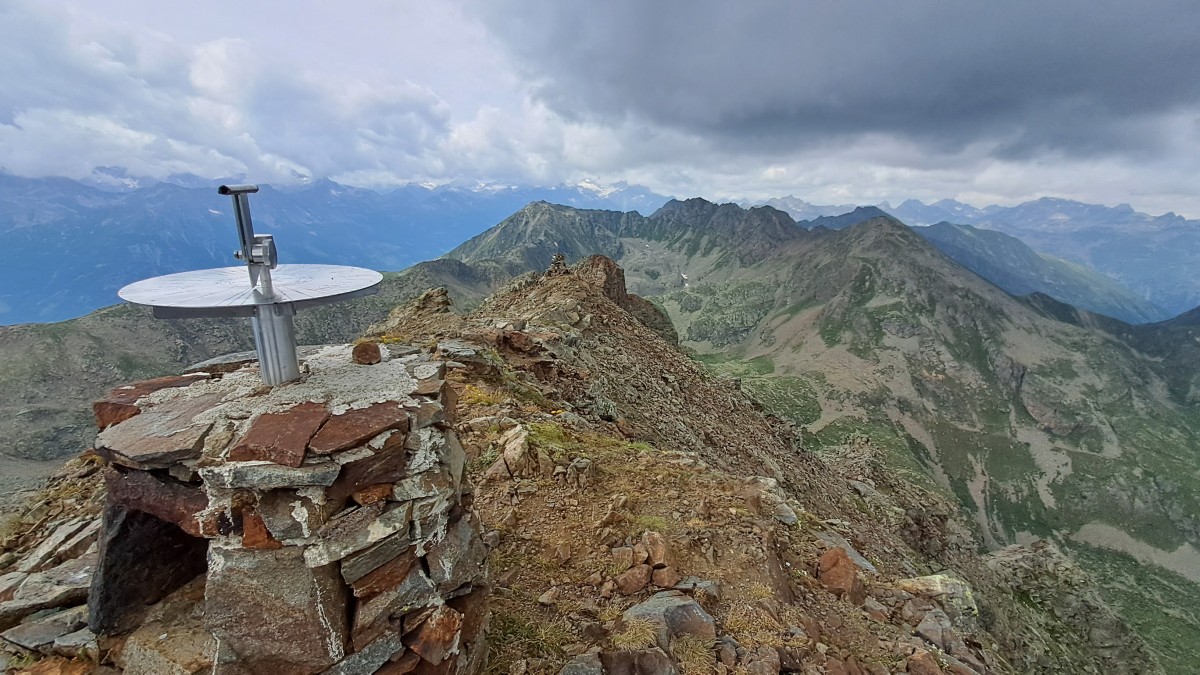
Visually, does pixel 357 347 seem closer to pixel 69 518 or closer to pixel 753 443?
pixel 69 518

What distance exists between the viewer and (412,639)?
684 cm

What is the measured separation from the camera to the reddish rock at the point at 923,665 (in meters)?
10.0

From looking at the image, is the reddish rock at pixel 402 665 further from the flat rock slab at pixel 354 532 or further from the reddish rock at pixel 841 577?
the reddish rock at pixel 841 577

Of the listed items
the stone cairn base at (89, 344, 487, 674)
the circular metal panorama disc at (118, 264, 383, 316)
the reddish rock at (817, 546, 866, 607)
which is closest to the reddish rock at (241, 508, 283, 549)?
the stone cairn base at (89, 344, 487, 674)

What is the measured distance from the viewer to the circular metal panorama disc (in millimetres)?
6492

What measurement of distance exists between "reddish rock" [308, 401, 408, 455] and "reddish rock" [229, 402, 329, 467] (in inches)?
4.9

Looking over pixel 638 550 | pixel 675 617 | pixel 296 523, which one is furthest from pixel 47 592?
pixel 675 617

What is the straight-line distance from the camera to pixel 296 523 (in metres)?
6.05

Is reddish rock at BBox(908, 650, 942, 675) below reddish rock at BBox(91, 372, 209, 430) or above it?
below

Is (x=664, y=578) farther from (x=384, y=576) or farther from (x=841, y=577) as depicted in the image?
(x=384, y=576)

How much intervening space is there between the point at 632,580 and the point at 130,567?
780 centimetres

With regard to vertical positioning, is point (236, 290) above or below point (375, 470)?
above

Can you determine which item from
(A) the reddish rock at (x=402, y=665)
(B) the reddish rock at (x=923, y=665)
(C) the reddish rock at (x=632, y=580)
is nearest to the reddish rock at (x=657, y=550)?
(C) the reddish rock at (x=632, y=580)

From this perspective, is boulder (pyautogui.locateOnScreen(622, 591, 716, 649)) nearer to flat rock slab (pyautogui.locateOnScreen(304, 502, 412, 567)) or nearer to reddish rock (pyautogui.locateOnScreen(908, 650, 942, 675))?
reddish rock (pyautogui.locateOnScreen(908, 650, 942, 675))
